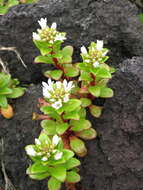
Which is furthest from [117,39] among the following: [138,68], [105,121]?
[105,121]

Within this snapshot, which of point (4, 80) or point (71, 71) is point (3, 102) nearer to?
point (4, 80)

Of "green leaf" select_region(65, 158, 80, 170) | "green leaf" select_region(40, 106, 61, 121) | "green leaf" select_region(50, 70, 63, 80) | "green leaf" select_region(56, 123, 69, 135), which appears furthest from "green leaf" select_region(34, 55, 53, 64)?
"green leaf" select_region(65, 158, 80, 170)

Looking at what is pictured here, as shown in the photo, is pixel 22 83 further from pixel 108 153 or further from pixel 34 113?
pixel 108 153

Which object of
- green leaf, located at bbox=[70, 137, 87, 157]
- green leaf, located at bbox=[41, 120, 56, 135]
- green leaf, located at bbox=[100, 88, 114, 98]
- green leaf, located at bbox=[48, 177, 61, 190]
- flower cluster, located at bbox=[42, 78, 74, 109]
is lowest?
green leaf, located at bbox=[48, 177, 61, 190]

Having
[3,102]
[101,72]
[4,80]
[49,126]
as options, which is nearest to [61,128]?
[49,126]

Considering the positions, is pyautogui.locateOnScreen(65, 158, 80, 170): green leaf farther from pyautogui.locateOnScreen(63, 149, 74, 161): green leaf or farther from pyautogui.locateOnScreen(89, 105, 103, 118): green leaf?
pyautogui.locateOnScreen(89, 105, 103, 118): green leaf
